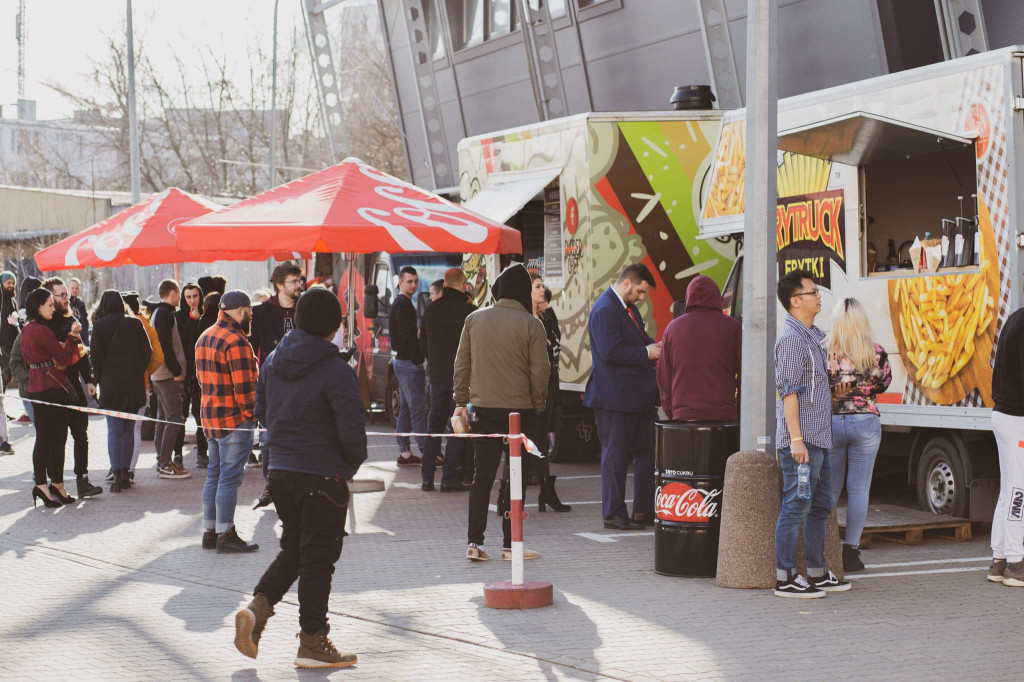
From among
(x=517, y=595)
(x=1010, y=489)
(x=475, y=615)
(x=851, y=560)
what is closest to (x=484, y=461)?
(x=517, y=595)

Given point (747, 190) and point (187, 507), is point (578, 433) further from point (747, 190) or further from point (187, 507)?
point (747, 190)

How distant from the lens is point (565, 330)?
14.5 m

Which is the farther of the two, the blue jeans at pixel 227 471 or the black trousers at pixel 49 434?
the black trousers at pixel 49 434

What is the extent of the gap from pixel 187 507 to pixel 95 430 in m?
7.69

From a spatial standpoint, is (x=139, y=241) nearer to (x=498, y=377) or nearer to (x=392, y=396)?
(x=392, y=396)

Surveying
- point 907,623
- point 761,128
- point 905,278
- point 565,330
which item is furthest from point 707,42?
point 907,623

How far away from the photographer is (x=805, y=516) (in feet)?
27.9

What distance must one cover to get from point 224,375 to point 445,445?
3.56 m

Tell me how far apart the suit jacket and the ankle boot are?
4.18ft

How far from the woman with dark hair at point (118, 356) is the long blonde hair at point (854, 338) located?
6.77 m

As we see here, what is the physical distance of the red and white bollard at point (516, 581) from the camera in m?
8.07

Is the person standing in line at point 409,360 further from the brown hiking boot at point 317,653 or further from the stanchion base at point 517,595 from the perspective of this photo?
the brown hiking boot at point 317,653

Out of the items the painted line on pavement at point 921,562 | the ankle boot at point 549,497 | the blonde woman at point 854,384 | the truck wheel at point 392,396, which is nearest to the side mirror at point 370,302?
the truck wheel at point 392,396

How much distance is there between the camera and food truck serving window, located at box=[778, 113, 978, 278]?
1048cm
